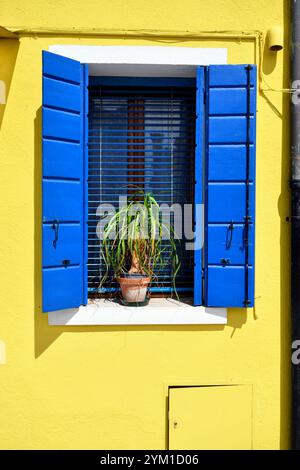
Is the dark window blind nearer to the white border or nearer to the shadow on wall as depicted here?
the white border

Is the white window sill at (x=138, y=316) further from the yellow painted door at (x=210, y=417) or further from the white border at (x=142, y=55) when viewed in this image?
the white border at (x=142, y=55)

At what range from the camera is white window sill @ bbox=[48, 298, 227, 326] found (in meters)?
2.49

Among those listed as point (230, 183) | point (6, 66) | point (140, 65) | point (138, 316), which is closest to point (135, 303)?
point (138, 316)

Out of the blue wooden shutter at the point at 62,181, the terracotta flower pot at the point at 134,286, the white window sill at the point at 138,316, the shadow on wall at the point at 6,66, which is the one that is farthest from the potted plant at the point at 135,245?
the shadow on wall at the point at 6,66

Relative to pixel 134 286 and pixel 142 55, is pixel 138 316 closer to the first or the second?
pixel 134 286

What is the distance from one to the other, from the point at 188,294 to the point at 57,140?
1.60 metres

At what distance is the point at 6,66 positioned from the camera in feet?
8.25

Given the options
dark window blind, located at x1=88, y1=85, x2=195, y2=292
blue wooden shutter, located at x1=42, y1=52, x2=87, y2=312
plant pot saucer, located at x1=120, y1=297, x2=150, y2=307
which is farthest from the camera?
dark window blind, located at x1=88, y1=85, x2=195, y2=292

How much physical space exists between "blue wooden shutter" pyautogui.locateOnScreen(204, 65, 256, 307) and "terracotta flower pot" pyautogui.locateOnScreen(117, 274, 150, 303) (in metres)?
0.48

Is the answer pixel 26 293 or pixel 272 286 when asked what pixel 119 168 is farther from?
pixel 272 286

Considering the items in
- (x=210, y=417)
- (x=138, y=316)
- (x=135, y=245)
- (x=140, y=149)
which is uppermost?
(x=140, y=149)

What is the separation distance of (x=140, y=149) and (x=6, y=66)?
1165 mm

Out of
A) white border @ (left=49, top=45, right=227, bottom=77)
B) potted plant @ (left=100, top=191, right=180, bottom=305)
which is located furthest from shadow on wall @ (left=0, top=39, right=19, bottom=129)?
potted plant @ (left=100, top=191, right=180, bottom=305)
